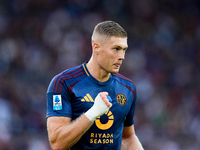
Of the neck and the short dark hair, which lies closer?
the short dark hair

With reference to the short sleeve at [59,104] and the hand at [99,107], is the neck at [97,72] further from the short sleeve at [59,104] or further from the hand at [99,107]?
the hand at [99,107]

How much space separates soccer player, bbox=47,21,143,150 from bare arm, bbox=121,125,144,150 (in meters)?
0.22

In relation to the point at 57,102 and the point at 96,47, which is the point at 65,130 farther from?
the point at 96,47

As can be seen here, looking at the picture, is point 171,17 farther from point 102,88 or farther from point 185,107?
point 102,88

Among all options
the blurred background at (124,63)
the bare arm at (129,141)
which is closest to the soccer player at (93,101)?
the bare arm at (129,141)

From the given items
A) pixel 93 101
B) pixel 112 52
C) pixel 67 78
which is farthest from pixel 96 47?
pixel 93 101

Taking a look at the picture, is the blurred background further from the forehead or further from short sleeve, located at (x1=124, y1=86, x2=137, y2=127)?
the forehead

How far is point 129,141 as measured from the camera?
430 cm

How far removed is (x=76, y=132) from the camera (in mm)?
3438

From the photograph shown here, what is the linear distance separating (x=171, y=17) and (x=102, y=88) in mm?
11145

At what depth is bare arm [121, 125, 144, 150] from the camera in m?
4.25

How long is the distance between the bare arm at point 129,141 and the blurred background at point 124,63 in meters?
5.18

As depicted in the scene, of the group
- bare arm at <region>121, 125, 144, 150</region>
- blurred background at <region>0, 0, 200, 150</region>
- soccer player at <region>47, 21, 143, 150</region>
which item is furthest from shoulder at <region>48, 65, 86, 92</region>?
blurred background at <region>0, 0, 200, 150</region>

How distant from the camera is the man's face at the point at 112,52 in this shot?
148 inches
